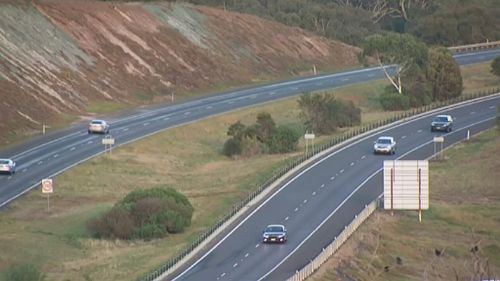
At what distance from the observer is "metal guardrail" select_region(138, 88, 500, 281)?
174 feet

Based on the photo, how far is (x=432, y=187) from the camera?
75.1m

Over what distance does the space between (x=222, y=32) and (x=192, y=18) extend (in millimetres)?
3481

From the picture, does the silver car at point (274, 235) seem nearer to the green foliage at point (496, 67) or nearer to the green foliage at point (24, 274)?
the green foliage at point (24, 274)

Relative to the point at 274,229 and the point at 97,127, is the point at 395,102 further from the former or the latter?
the point at 274,229

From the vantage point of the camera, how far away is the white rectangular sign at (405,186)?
65.0 m

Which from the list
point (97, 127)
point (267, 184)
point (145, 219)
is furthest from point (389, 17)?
point (145, 219)

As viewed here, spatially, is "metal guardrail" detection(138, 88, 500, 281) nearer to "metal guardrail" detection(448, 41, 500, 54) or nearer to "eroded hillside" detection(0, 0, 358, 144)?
"eroded hillside" detection(0, 0, 358, 144)

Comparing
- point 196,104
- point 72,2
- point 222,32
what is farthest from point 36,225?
point 222,32

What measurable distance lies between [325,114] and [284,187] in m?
29.3

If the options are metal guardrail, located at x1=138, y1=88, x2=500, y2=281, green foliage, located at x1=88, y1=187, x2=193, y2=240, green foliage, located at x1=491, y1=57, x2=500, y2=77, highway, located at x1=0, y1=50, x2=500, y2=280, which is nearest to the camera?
metal guardrail, located at x1=138, y1=88, x2=500, y2=281

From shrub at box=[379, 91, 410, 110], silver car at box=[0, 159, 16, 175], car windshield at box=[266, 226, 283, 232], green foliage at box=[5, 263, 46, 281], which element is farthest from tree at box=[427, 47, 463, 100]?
green foliage at box=[5, 263, 46, 281]

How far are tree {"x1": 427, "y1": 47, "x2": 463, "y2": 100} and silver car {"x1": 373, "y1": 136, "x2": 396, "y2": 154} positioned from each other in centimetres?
3170

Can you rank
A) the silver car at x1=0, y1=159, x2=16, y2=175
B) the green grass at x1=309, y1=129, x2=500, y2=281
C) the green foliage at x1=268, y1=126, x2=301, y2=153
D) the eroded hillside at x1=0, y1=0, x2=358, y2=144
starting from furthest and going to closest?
the eroded hillside at x1=0, y1=0, x2=358, y2=144 → the green foliage at x1=268, y1=126, x2=301, y2=153 → the silver car at x1=0, y1=159, x2=16, y2=175 → the green grass at x1=309, y1=129, x2=500, y2=281

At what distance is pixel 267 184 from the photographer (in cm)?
7219
